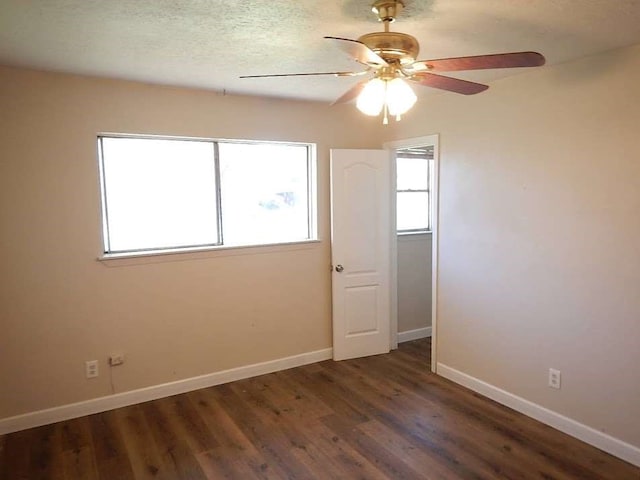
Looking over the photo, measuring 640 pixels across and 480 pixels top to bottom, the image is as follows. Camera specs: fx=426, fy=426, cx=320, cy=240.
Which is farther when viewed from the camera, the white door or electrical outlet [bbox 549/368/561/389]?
the white door

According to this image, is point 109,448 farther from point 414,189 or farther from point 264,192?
point 414,189

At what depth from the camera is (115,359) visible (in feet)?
10.7

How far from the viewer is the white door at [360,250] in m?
4.03

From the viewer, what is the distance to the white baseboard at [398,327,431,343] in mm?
4672

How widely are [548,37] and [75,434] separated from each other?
383cm

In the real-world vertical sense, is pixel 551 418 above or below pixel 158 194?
below

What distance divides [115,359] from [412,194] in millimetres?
3337

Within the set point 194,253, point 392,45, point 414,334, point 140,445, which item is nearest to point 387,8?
point 392,45

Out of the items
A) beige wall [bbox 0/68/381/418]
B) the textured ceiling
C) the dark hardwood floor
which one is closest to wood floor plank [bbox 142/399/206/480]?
the dark hardwood floor

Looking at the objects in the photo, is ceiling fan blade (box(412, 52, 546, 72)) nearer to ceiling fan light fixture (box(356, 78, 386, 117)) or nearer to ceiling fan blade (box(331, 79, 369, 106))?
ceiling fan light fixture (box(356, 78, 386, 117))

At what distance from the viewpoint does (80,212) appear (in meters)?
3.05

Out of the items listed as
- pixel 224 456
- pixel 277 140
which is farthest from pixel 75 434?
pixel 277 140

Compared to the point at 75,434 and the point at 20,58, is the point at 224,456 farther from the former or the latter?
the point at 20,58

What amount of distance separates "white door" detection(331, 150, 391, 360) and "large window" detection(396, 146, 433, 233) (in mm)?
530
